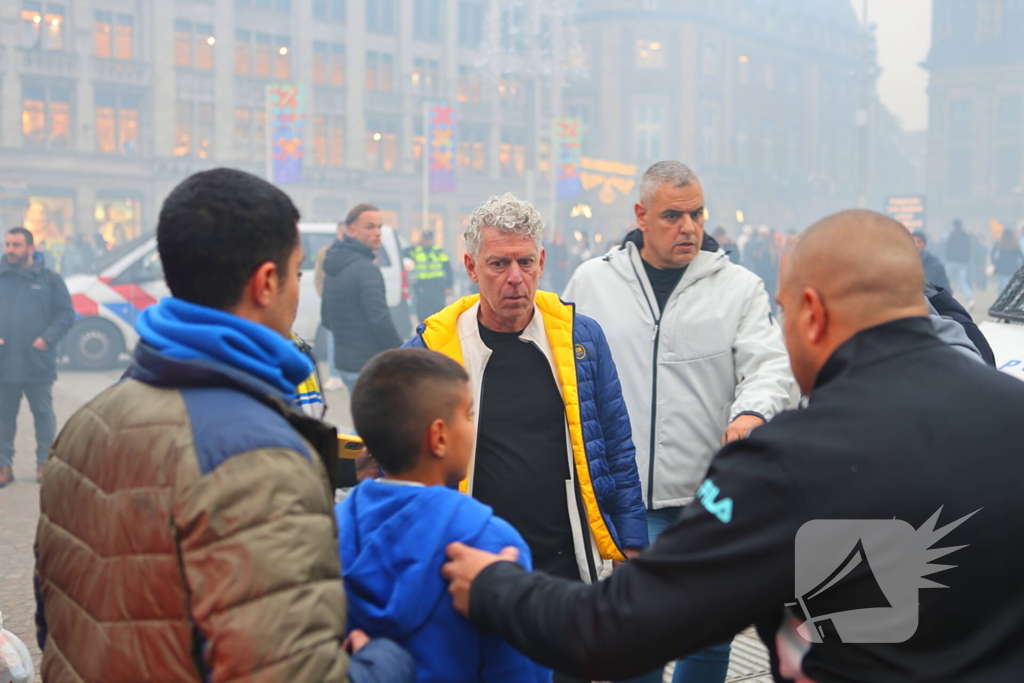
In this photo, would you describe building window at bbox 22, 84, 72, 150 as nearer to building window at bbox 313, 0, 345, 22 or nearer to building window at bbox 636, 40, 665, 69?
building window at bbox 313, 0, 345, 22

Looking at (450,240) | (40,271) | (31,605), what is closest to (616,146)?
(450,240)

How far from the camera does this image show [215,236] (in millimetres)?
1711

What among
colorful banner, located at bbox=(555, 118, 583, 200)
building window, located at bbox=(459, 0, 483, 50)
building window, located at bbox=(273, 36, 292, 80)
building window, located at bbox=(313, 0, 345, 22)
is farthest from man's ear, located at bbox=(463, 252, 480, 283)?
building window, located at bbox=(459, 0, 483, 50)

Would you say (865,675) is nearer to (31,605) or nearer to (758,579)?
(758,579)

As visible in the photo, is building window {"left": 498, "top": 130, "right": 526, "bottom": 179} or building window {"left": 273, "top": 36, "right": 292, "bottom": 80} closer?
building window {"left": 273, "top": 36, "right": 292, "bottom": 80}

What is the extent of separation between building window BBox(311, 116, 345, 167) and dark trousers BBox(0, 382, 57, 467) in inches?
1567

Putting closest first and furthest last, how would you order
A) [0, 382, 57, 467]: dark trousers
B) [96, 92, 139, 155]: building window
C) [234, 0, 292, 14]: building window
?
[0, 382, 57, 467]: dark trousers < [96, 92, 139, 155]: building window < [234, 0, 292, 14]: building window

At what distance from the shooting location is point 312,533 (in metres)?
1.58

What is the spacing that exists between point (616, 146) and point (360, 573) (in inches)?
2263

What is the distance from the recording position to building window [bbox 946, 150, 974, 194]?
232 ft

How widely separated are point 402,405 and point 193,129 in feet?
147

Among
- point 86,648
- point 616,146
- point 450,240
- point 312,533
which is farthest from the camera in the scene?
point 616,146

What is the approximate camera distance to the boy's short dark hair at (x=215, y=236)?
1712 millimetres

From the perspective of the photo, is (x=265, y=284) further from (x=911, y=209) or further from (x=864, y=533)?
(x=911, y=209)
